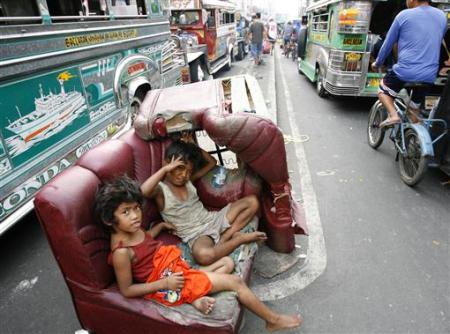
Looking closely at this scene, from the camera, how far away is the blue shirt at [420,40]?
3.37 meters

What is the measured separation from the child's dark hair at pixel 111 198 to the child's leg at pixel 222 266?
0.63m

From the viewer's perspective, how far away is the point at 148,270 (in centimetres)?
171

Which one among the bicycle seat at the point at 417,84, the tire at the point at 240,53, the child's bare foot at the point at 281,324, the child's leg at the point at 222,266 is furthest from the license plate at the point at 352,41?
the tire at the point at 240,53

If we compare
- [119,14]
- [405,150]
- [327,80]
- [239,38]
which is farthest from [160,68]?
[239,38]

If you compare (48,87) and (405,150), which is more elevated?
(48,87)

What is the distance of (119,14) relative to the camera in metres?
4.30

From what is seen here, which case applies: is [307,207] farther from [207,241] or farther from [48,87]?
[48,87]

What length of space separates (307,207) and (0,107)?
2.82 meters

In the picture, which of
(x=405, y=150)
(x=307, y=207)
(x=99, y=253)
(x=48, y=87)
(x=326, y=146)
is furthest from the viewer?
(x=326, y=146)

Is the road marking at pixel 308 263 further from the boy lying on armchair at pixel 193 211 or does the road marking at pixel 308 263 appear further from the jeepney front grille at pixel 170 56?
the jeepney front grille at pixel 170 56

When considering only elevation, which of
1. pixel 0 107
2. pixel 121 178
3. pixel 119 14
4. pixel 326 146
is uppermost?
pixel 119 14

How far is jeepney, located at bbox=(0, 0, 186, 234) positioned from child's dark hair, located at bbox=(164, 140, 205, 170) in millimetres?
1293

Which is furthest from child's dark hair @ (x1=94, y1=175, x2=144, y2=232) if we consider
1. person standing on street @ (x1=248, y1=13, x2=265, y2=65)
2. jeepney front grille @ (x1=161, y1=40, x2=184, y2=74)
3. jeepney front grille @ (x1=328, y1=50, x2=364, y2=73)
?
person standing on street @ (x1=248, y1=13, x2=265, y2=65)

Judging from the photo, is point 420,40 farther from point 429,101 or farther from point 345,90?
point 345,90
